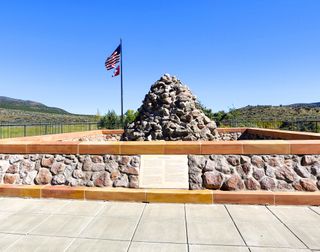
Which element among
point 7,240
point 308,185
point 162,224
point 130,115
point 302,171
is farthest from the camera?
point 130,115

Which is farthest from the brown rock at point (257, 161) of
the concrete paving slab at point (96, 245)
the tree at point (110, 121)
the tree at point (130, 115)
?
the tree at point (130, 115)

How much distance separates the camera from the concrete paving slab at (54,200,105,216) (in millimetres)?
4699

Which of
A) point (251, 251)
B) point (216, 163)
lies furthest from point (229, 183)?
point (251, 251)

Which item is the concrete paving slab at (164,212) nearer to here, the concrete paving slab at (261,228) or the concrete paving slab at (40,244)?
the concrete paving slab at (261,228)

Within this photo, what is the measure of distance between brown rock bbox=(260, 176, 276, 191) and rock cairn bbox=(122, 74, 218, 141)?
564 cm

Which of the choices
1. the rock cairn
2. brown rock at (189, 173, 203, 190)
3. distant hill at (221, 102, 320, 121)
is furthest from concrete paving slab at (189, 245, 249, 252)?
distant hill at (221, 102, 320, 121)

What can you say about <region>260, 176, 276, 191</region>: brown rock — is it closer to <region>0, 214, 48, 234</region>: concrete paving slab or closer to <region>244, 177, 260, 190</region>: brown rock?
<region>244, 177, 260, 190</region>: brown rock

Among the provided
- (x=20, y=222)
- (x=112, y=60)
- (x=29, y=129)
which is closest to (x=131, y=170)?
(x=20, y=222)

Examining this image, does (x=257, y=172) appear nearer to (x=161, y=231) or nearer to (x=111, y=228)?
(x=161, y=231)

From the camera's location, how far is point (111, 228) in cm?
400

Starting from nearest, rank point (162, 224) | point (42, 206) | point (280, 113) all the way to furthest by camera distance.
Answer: point (162, 224), point (42, 206), point (280, 113)

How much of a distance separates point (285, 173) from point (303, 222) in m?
1.27

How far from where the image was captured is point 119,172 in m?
5.65

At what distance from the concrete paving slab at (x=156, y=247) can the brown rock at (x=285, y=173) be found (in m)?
2.80
